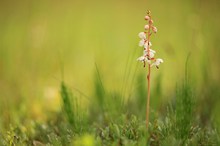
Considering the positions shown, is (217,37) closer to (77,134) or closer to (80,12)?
(77,134)

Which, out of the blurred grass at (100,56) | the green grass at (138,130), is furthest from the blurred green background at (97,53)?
the green grass at (138,130)

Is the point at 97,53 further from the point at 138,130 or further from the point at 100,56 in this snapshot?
the point at 138,130

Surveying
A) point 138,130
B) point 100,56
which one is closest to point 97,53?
point 100,56

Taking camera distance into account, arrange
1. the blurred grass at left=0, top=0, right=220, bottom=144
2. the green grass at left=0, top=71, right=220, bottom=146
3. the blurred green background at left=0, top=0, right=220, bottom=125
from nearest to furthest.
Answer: the green grass at left=0, top=71, right=220, bottom=146 → the blurred grass at left=0, top=0, right=220, bottom=144 → the blurred green background at left=0, top=0, right=220, bottom=125

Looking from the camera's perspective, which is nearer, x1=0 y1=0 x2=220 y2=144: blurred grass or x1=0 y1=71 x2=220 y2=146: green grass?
x1=0 y1=71 x2=220 y2=146: green grass

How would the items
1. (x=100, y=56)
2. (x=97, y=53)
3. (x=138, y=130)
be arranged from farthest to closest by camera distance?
1. (x=97, y=53)
2. (x=100, y=56)
3. (x=138, y=130)

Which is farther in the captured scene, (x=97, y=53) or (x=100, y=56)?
(x=97, y=53)

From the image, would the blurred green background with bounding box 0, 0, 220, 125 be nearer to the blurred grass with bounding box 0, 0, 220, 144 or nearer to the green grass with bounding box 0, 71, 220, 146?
the blurred grass with bounding box 0, 0, 220, 144

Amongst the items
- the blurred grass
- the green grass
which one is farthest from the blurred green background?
the green grass
